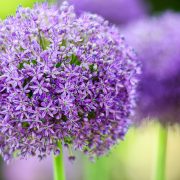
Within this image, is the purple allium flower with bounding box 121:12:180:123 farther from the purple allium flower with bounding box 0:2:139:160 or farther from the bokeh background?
the purple allium flower with bounding box 0:2:139:160

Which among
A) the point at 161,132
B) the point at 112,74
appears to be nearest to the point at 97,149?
the point at 112,74

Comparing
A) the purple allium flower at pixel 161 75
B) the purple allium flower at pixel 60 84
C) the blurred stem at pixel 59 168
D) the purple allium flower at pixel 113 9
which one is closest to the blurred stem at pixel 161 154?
the purple allium flower at pixel 161 75

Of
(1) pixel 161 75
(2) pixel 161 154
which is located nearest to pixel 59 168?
(2) pixel 161 154

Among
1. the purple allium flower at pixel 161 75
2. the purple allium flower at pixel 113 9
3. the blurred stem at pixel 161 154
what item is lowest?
the blurred stem at pixel 161 154

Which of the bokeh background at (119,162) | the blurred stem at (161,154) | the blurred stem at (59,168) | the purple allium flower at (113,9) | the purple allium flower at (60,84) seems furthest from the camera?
the purple allium flower at (113,9)

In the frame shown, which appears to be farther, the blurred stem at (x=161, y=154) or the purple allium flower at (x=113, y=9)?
the purple allium flower at (x=113, y=9)

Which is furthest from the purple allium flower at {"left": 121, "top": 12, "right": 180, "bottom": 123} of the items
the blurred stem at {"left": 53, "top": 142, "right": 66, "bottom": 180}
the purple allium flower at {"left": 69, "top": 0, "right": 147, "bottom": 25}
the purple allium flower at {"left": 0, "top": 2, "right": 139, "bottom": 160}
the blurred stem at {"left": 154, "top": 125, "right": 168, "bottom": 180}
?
the purple allium flower at {"left": 69, "top": 0, "right": 147, "bottom": 25}

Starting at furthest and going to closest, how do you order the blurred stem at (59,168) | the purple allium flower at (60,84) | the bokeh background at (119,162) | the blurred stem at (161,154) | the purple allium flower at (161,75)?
the bokeh background at (119,162)
the purple allium flower at (161,75)
the blurred stem at (161,154)
the blurred stem at (59,168)
the purple allium flower at (60,84)

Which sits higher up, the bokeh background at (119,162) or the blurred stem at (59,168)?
the bokeh background at (119,162)

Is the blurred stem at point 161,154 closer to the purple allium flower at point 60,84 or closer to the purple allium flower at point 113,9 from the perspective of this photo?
the purple allium flower at point 60,84

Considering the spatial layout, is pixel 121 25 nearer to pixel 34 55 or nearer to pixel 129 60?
pixel 129 60
